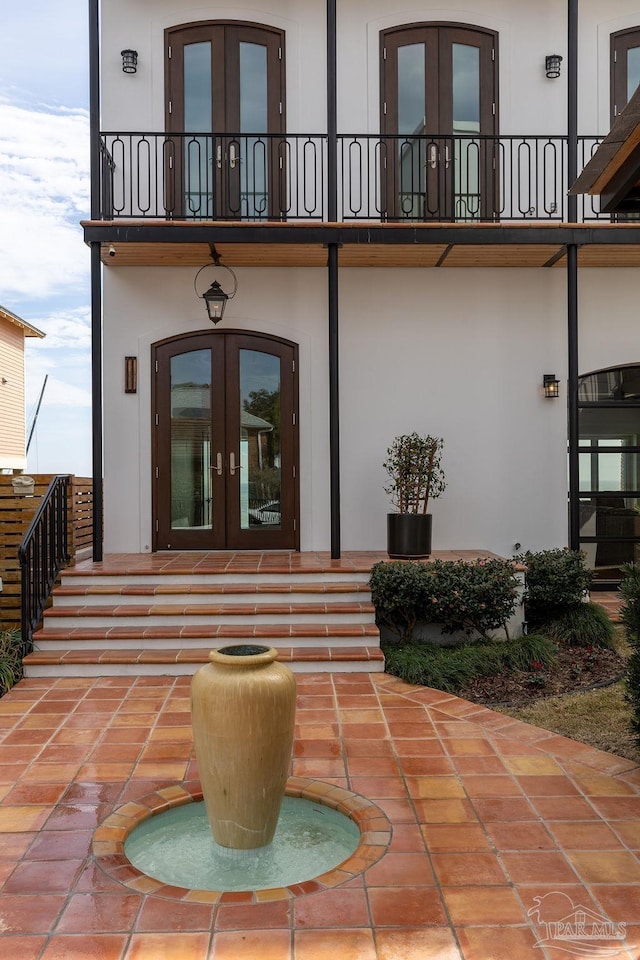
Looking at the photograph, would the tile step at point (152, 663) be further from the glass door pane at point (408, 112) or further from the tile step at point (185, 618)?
the glass door pane at point (408, 112)

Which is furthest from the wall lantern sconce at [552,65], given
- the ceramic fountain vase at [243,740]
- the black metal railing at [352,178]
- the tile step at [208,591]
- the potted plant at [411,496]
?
the ceramic fountain vase at [243,740]

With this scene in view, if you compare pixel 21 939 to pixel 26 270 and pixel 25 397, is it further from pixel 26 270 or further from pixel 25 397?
pixel 26 270

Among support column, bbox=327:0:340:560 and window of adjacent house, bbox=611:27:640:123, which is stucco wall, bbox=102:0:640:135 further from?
support column, bbox=327:0:340:560

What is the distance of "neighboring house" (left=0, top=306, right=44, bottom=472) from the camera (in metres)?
18.8

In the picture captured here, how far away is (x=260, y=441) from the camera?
350 inches

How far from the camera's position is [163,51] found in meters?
8.73

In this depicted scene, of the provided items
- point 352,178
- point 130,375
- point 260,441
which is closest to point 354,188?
point 352,178

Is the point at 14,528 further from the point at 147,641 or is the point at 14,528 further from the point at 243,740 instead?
the point at 243,740

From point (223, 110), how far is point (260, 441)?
3.84 metres

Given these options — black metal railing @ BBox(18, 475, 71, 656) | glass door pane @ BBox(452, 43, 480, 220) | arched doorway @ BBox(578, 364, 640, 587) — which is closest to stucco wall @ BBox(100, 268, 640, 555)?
arched doorway @ BBox(578, 364, 640, 587)

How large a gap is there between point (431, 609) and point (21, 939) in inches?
170

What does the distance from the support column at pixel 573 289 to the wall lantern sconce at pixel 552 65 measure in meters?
0.52

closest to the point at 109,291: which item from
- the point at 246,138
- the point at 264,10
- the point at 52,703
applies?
the point at 246,138

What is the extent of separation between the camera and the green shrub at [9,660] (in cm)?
580
